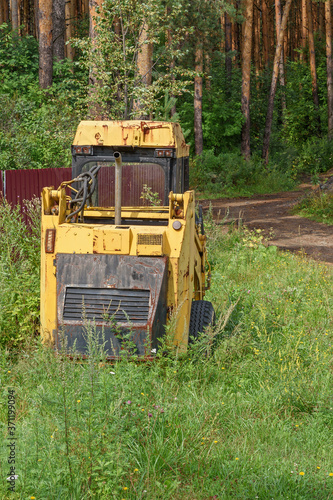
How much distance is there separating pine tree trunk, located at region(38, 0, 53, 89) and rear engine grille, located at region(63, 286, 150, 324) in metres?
15.4

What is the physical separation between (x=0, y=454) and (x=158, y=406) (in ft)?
3.78

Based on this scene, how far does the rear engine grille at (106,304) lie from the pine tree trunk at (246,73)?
22.8m

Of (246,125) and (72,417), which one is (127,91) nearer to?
(72,417)

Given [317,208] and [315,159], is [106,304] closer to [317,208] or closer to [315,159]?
[317,208]

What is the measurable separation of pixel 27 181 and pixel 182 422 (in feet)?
23.8

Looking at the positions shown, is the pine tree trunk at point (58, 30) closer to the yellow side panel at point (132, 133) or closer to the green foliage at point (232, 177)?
the green foliage at point (232, 177)

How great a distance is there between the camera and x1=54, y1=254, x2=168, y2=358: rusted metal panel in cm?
471

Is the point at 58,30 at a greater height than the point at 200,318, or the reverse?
the point at 58,30

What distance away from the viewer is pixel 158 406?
4.13 meters

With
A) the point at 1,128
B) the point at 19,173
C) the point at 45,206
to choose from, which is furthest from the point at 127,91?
the point at 45,206

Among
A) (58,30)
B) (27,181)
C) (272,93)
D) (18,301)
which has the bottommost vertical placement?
(18,301)

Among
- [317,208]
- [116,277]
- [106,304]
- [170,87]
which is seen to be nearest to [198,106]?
[317,208]

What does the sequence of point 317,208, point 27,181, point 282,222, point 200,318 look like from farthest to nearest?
point 317,208
point 282,222
point 27,181
point 200,318

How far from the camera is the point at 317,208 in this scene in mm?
18141
